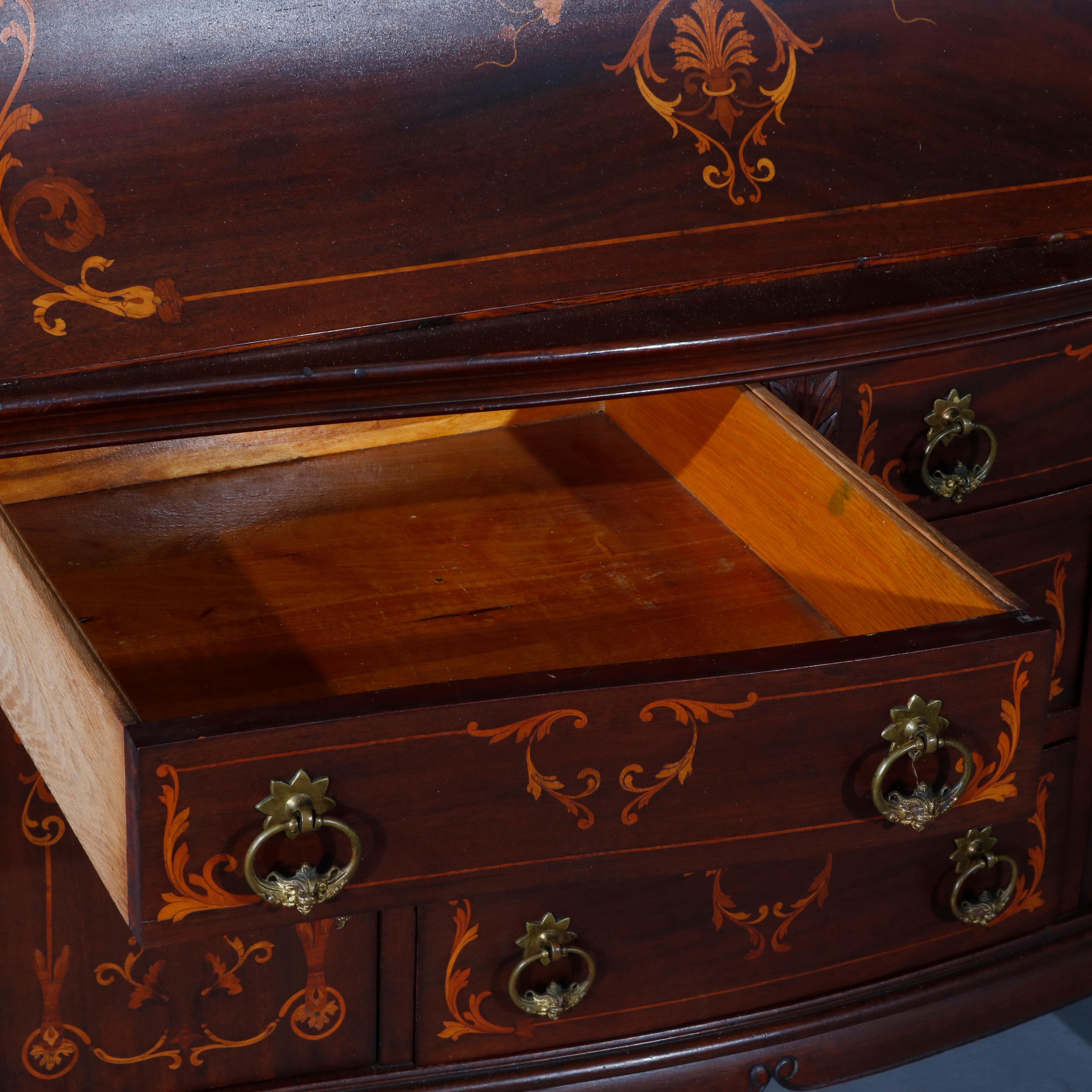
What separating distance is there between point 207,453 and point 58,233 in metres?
0.33

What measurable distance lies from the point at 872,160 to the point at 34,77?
0.54 metres

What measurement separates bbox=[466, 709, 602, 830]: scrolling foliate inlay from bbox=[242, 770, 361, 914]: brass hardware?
0.08 meters

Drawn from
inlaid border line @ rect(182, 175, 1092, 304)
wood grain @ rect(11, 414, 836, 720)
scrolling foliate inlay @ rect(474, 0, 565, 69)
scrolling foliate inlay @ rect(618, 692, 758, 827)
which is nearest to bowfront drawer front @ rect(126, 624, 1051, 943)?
scrolling foliate inlay @ rect(618, 692, 758, 827)

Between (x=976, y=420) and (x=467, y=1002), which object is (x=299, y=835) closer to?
(x=467, y=1002)

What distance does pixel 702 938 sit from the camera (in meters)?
1.03

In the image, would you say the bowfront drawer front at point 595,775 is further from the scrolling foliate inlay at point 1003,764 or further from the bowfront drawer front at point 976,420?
the bowfront drawer front at point 976,420

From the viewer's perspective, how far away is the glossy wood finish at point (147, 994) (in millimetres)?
889

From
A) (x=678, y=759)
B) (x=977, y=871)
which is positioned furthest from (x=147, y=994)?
(x=977, y=871)

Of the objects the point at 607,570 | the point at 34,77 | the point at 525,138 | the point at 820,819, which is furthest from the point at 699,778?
the point at 34,77

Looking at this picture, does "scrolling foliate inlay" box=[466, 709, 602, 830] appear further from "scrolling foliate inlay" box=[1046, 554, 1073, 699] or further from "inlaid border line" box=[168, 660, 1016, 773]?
"scrolling foliate inlay" box=[1046, 554, 1073, 699]

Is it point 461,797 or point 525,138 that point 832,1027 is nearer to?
point 461,797

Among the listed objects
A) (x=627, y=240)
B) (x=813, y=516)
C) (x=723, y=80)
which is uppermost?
(x=723, y=80)

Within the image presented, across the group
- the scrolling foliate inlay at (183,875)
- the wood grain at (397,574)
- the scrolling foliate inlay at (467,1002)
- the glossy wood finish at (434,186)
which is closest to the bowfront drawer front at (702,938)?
the scrolling foliate inlay at (467,1002)

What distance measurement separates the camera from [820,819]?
2.40ft
